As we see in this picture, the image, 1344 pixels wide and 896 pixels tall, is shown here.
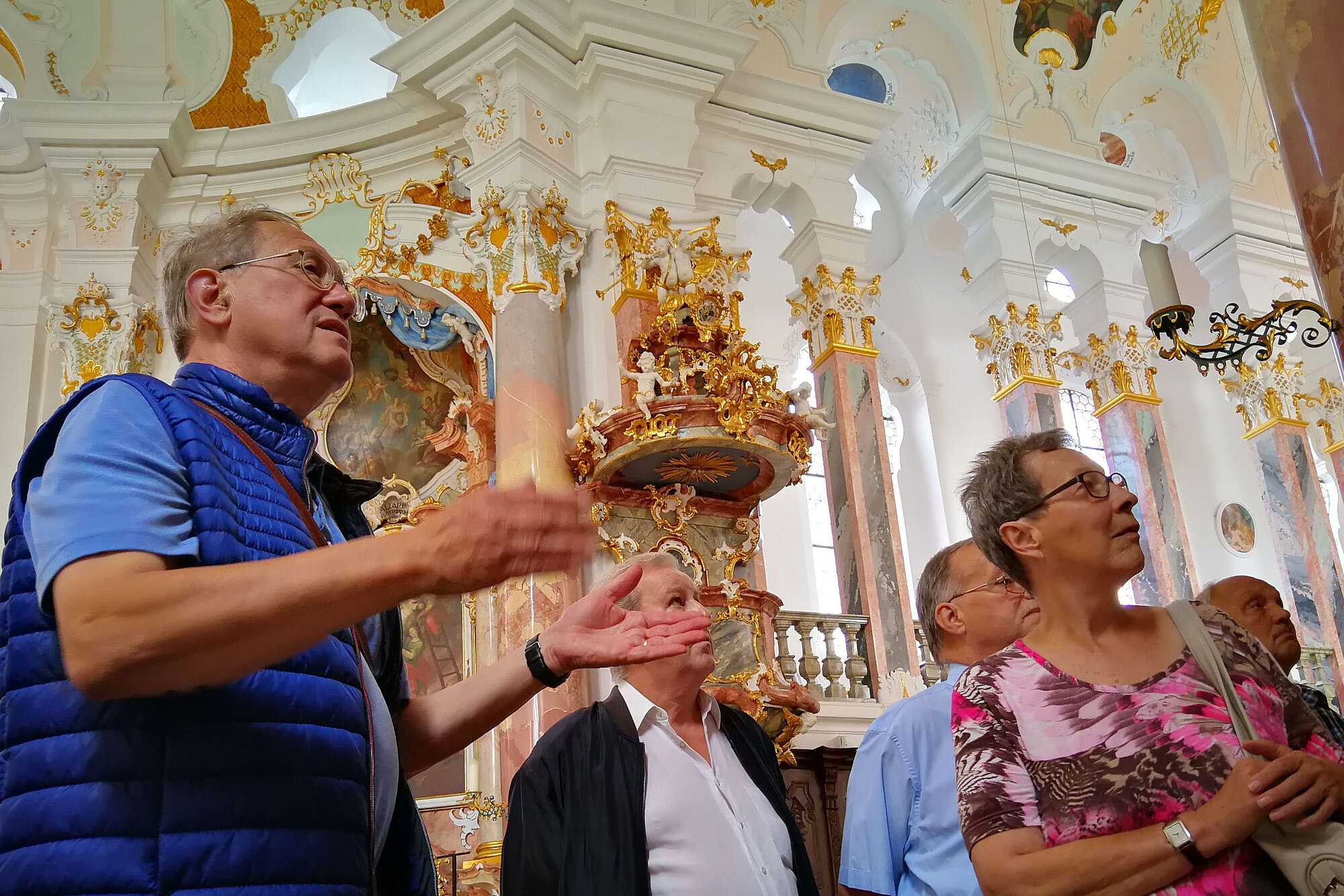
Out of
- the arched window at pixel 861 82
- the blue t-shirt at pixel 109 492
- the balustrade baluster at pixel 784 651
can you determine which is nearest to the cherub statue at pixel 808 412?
the balustrade baluster at pixel 784 651

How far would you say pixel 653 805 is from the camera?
2893mm

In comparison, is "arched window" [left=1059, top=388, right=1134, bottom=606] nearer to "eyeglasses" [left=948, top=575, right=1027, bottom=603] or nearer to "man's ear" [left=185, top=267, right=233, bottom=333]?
"eyeglasses" [left=948, top=575, right=1027, bottom=603]

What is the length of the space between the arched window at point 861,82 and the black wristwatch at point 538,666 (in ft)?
38.1

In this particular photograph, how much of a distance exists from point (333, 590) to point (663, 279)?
6.96 m

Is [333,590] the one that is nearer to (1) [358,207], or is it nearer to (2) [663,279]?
(2) [663,279]

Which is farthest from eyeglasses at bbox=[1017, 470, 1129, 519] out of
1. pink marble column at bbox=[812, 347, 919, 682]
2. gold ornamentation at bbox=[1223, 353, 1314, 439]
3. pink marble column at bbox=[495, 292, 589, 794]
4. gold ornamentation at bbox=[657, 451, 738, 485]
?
gold ornamentation at bbox=[1223, 353, 1314, 439]

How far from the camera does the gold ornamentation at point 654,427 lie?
24.1 feet

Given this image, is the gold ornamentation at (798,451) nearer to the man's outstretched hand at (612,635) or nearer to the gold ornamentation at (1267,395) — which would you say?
the man's outstretched hand at (612,635)

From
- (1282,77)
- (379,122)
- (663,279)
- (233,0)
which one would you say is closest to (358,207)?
(379,122)

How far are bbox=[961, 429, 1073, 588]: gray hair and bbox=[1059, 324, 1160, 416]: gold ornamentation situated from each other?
1047 cm

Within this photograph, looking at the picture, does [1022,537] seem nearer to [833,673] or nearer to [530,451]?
[530,451]

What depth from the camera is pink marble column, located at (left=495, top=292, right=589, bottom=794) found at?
24.4ft

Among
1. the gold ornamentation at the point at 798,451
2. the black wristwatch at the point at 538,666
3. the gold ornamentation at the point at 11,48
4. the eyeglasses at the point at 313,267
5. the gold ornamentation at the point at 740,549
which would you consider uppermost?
the gold ornamentation at the point at 11,48

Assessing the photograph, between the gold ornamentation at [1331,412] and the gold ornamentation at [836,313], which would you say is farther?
the gold ornamentation at [1331,412]
